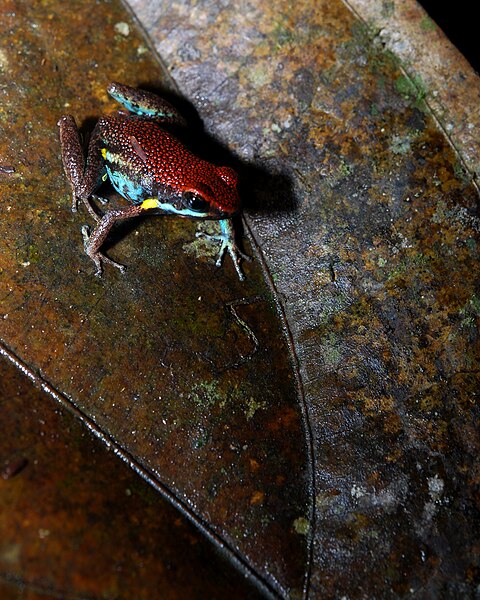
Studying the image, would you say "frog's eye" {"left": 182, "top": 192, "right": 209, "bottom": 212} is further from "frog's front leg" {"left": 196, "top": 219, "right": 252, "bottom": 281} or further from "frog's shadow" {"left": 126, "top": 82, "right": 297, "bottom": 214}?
"frog's shadow" {"left": 126, "top": 82, "right": 297, "bottom": 214}

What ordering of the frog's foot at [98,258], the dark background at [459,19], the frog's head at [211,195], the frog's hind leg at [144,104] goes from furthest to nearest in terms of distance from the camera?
the dark background at [459,19] < the frog's hind leg at [144,104] < the frog's head at [211,195] < the frog's foot at [98,258]

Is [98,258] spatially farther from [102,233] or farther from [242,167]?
[242,167]

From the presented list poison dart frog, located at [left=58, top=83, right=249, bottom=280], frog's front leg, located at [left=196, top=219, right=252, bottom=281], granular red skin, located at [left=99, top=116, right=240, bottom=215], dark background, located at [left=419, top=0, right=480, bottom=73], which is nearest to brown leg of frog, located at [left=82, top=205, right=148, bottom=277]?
poison dart frog, located at [left=58, top=83, right=249, bottom=280]

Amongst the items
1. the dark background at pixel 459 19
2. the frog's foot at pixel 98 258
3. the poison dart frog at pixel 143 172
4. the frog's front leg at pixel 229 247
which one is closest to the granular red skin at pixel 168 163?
the poison dart frog at pixel 143 172

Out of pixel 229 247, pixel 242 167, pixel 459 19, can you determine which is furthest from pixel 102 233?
pixel 459 19

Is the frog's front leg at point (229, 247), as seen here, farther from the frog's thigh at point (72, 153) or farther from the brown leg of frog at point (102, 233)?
the frog's thigh at point (72, 153)

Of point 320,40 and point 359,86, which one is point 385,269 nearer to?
point 359,86
